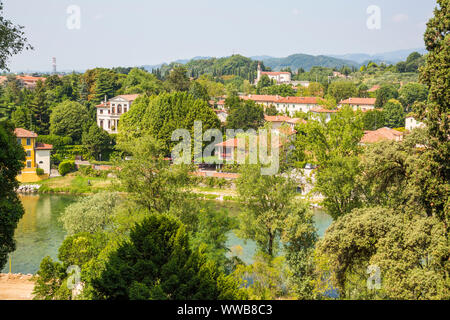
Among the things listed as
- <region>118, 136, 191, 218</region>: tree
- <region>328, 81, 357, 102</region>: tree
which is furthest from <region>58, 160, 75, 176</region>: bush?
<region>328, 81, 357, 102</region>: tree

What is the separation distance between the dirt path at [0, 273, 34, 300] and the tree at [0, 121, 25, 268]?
3723mm

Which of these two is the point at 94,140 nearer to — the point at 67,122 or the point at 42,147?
the point at 67,122

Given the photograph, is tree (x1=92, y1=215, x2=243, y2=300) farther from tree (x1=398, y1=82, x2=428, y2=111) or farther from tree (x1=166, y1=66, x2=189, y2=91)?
tree (x1=398, y1=82, x2=428, y2=111)

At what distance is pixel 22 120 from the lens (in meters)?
29.4

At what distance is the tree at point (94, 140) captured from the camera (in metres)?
28.3

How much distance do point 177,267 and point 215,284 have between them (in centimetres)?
61

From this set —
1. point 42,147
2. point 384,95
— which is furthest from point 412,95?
point 42,147

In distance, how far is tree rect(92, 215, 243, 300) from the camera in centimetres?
561

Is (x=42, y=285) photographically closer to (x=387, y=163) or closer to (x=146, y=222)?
(x=146, y=222)

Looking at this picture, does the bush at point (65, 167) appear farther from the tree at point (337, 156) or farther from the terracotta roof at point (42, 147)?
the tree at point (337, 156)

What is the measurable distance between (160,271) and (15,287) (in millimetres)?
Result: 6613

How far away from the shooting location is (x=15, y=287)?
10.8m
